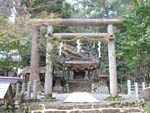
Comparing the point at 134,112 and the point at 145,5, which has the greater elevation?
the point at 145,5

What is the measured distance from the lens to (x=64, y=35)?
7.37 metres

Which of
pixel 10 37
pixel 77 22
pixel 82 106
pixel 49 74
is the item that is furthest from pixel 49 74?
pixel 77 22

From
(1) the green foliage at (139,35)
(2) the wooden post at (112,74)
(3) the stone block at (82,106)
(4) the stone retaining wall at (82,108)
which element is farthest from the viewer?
(2) the wooden post at (112,74)

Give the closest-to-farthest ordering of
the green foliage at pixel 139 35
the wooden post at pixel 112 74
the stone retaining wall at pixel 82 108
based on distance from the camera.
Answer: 1. the green foliage at pixel 139 35
2. the stone retaining wall at pixel 82 108
3. the wooden post at pixel 112 74

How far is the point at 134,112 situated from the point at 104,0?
1525cm

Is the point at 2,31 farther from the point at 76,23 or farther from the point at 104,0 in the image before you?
the point at 104,0

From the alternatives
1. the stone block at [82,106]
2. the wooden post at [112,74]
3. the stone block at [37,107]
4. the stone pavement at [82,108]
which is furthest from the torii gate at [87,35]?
the stone block at [82,106]

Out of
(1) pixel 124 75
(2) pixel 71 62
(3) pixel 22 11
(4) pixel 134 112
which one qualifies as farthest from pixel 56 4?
(4) pixel 134 112

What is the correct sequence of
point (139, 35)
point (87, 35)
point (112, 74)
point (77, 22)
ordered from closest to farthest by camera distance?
point (139, 35) < point (112, 74) < point (77, 22) < point (87, 35)

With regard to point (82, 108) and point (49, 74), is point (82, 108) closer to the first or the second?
point (82, 108)

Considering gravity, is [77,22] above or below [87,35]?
above

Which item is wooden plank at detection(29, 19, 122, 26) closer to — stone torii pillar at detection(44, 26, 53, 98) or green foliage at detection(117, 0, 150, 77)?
stone torii pillar at detection(44, 26, 53, 98)

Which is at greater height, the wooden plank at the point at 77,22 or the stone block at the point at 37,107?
the wooden plank at the point at 77,22

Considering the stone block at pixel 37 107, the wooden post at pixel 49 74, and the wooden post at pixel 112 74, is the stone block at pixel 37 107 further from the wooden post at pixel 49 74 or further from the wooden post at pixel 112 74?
the wooden post at pixel 112 74
